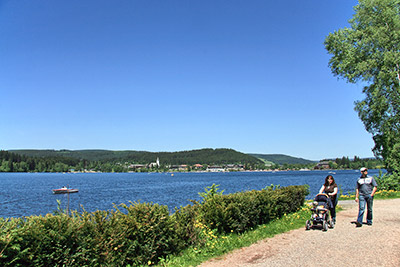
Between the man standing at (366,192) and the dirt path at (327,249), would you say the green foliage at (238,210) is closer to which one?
the dirt path at (327,249)

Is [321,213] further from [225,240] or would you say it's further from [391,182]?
[391,182]

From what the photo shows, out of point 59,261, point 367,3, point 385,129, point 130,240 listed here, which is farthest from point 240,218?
point 367,3

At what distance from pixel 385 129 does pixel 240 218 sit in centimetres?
1975

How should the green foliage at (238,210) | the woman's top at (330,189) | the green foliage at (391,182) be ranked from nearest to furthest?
the green foliage at (238,210) → the woman's top at (330,189) → the green foliage at (391,182)

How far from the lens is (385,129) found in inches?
987

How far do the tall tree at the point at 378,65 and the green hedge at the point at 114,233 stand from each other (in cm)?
1924

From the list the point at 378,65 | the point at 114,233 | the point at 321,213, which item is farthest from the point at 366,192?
the point at 378,65

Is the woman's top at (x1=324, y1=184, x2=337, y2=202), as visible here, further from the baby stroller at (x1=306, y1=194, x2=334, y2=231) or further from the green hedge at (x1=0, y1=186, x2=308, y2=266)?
the green hedge at (x1=0, y1=186, x2=308, y2=266)

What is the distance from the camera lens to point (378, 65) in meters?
25.4

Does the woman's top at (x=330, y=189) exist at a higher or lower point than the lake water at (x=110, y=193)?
higher

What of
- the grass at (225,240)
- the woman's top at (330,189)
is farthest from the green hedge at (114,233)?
the woman's top at (330,189)

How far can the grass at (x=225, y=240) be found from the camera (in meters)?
7.78

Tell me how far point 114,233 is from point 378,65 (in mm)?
25401

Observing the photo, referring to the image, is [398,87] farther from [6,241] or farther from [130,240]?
[6,241]
